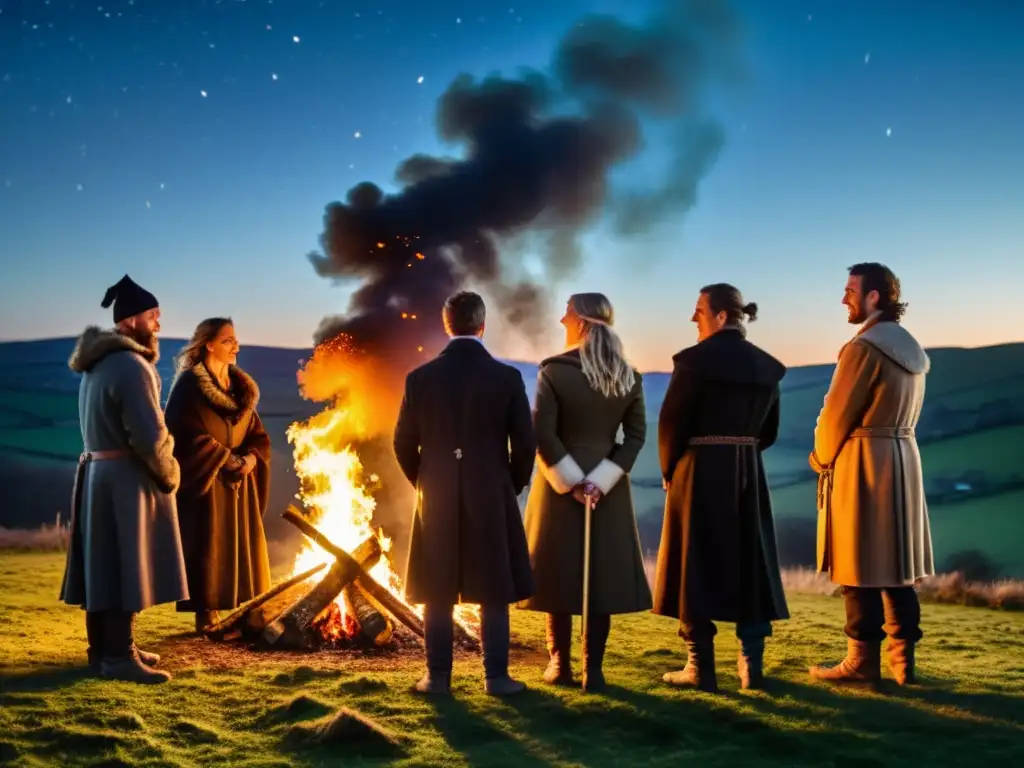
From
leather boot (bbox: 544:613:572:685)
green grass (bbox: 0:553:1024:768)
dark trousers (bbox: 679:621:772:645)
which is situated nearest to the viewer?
green grass (bbox: 0:553:1024:768)

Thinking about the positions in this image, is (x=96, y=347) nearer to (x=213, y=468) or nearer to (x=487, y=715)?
(x=213, y=468)

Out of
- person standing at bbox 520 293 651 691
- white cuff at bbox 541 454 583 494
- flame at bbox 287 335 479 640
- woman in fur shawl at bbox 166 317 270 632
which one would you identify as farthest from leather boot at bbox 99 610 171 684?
white cuff at bbox 541 454 583 494

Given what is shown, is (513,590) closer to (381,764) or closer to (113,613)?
(381,764)

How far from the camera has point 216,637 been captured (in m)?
9.05

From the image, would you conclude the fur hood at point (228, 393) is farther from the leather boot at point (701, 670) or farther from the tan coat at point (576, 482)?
the leather boot at point (701, 670)

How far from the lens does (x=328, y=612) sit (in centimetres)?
901

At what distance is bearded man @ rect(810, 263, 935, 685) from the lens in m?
7.36

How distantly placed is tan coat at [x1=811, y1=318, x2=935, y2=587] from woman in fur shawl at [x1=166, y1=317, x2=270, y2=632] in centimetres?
482

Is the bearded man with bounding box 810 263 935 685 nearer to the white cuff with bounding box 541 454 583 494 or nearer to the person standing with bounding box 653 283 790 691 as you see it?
the person standing with bounding box 653 283 790 691

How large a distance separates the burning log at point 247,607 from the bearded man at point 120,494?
1437 mm

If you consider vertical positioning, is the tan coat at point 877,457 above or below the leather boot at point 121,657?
above

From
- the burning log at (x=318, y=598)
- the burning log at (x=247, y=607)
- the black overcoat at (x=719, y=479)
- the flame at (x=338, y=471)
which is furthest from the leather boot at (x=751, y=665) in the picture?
the burning log at (x=247, y=607)

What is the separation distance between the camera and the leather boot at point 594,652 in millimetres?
7055

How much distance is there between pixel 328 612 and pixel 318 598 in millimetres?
235
